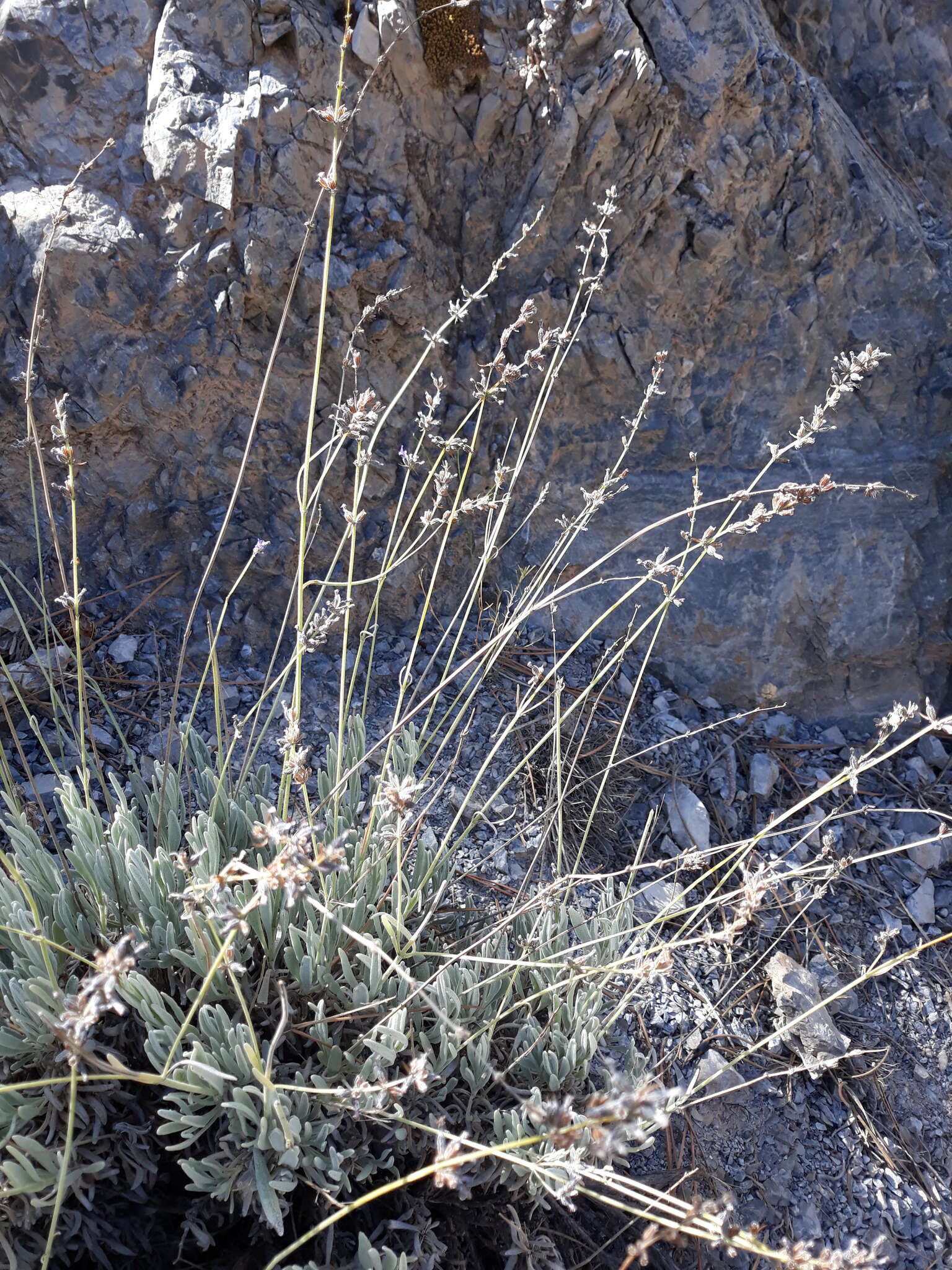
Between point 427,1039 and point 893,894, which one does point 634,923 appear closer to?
point 427,1039

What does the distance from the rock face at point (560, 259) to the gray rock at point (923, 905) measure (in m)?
0.78

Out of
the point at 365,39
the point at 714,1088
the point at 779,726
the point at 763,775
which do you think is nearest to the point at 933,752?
the point at 779,726

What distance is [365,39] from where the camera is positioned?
9.02ft

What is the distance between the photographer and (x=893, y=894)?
114 inches

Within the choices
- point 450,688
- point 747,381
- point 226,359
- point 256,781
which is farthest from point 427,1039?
point 747,381

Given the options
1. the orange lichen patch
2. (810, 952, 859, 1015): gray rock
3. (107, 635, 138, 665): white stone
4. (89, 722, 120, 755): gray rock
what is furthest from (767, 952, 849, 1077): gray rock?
the orange lichen patch

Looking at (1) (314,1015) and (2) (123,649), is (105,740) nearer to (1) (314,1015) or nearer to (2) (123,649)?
(2) (123,649)

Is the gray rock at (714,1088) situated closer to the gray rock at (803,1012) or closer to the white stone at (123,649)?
the gray rock at (803,1012)

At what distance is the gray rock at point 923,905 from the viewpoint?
9.32ft

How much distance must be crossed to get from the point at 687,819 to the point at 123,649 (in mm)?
1968

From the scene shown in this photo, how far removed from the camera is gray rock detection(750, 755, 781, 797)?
10.0 ft

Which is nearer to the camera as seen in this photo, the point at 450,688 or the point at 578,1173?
the point at 578,1173

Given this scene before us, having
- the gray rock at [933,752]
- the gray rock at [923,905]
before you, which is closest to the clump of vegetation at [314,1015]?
the gray rock at [923,905]

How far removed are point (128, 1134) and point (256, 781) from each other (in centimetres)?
82
